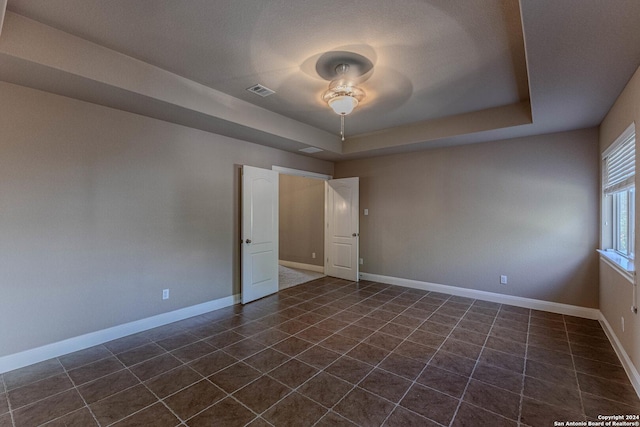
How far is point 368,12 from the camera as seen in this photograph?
2035 mm

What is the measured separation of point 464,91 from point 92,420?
178 inches

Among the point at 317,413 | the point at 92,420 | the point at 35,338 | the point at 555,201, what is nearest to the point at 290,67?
the point at 317,413

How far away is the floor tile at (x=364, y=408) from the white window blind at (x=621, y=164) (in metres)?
2.85

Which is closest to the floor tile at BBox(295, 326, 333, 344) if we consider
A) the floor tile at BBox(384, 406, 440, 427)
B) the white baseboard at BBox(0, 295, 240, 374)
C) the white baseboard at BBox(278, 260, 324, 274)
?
the floor tile at BBox(384, 406, 440, 427)

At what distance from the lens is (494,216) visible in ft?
14.6

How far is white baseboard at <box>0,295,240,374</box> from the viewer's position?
256 centimetres

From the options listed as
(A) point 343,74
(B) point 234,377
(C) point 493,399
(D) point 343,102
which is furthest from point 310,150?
(C) point 493,399

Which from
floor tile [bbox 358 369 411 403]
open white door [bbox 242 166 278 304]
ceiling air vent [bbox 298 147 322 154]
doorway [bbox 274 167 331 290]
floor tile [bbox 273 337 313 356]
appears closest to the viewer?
floor tile [bbox 358 369 411 403]

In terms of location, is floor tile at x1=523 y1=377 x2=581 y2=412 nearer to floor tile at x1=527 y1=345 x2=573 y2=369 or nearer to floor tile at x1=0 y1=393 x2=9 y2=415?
floor tile at x1=527 y1=345 x2=573 y2=369

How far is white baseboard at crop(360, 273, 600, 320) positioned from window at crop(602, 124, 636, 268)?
0.93 meters

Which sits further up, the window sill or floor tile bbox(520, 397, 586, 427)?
the window sill

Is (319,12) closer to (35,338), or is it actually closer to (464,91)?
(464,91)

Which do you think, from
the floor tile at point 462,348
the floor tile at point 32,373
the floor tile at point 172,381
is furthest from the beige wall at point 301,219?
the floor tile at point 32,373

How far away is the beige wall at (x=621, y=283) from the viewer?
90.8 inches
